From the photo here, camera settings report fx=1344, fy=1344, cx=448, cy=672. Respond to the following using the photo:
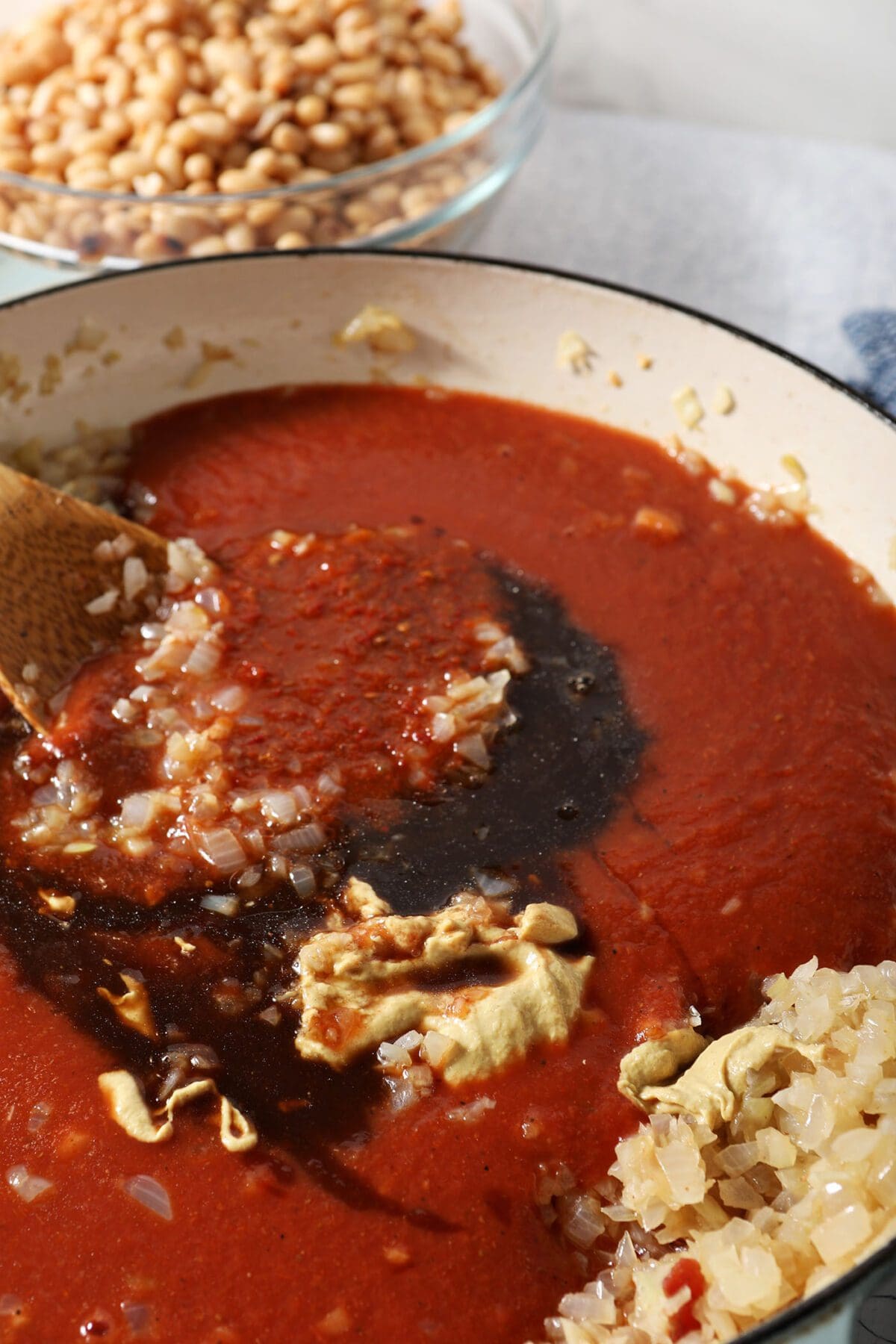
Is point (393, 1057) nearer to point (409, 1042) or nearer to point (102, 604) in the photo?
point (409, 1042)

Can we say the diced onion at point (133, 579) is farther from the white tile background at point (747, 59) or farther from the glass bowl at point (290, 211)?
the white tile background at point (747, 59)

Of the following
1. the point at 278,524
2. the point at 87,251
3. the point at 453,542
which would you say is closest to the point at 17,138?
the point at 87,251

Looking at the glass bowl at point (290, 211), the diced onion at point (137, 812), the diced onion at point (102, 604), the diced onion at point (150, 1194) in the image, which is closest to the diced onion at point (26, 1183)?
the diced onion at point (150, 1194)

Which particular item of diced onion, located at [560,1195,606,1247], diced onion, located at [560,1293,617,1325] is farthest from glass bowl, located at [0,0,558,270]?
diced onion, located at [560,1293,617,1325]

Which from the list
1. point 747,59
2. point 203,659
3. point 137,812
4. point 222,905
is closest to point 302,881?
point 222,905

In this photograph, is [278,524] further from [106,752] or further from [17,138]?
[17,138]

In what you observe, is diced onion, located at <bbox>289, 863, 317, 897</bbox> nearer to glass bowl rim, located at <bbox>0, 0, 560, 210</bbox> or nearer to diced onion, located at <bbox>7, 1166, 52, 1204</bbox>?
diced onion, located at <bbox>7, 1166, 52, 1204</bbox>
